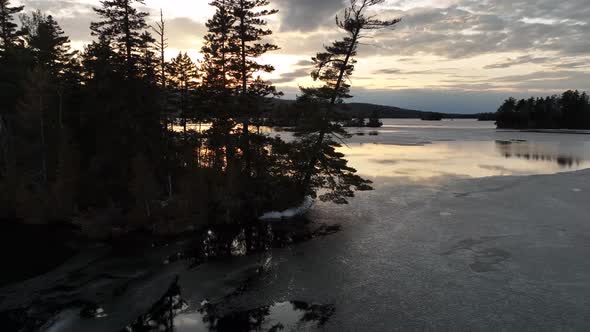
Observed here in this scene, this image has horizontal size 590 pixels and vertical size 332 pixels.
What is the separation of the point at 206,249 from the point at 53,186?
532 inches

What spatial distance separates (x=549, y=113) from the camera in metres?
150

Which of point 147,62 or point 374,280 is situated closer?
point 374,280

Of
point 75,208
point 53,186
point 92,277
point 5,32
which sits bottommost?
point 92,277

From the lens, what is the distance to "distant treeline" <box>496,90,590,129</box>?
145250 millimetres

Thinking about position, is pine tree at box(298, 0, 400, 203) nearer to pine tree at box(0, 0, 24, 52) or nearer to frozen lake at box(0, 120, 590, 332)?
frozen lake at box(0, 120, 590, 332)

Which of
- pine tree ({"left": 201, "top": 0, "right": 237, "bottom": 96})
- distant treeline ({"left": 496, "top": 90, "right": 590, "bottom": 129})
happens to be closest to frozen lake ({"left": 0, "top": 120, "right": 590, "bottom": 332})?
pine tree ({"left": 201, "top": 0, "right": 237, "bottom": 96})

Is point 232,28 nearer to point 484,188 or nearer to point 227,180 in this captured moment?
point 227,180

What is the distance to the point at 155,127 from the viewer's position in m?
27.1

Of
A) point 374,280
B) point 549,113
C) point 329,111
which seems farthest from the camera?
point 549,113

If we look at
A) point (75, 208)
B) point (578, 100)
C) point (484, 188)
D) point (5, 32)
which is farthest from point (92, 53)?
point (578, 100)

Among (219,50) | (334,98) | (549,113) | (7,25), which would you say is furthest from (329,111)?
(549,113)

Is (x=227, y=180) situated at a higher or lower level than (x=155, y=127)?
lower

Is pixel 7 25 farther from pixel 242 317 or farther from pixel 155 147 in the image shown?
pixel 242 317

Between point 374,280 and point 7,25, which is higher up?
point 7,25
